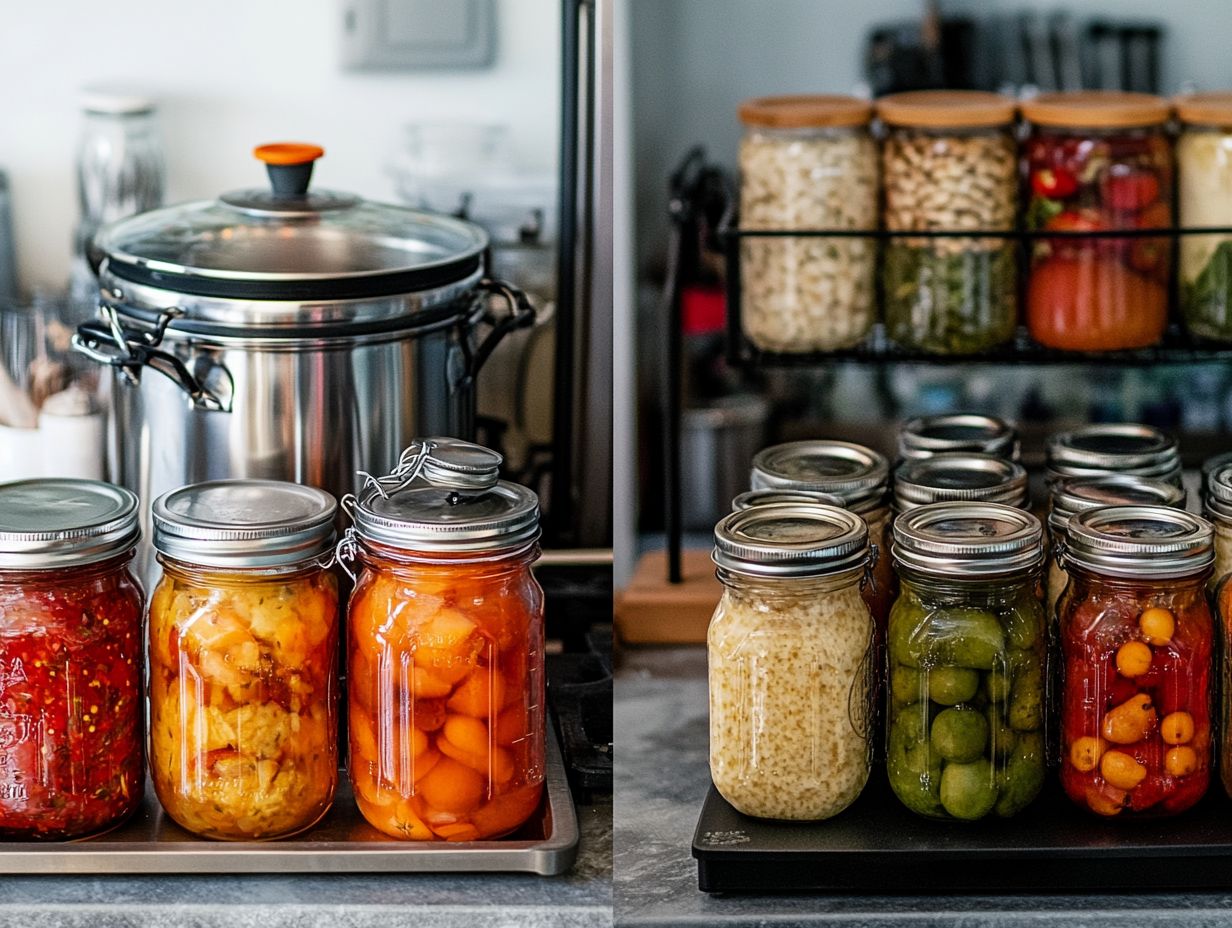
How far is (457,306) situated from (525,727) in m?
0.29

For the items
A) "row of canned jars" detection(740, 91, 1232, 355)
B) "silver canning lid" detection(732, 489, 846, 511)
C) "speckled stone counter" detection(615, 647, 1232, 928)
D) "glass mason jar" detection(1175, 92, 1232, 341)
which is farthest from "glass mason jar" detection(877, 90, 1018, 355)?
"speckled stone counter" detection(615, 647, 1232, 928)

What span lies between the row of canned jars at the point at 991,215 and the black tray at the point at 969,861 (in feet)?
1.42

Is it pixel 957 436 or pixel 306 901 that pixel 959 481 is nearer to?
pixel 957 436


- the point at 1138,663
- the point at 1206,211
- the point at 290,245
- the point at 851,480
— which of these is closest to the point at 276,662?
the point at 290,245

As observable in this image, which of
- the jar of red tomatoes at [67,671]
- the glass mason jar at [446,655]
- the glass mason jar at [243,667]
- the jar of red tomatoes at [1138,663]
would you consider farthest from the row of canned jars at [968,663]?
the jar of red tomatoes at [67,671]

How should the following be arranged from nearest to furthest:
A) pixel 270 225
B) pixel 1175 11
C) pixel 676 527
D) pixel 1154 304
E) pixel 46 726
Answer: pixel 46 726 → pixel 270 225 → pixel 1154 304 → pixel 676 527 → pixel 1175 11

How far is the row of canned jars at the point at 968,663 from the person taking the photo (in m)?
0.93

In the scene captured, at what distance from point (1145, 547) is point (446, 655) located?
0.39 metres

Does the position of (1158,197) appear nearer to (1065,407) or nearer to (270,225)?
(270,225)

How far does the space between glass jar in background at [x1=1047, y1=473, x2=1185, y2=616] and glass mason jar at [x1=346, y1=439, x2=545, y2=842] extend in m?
0.33

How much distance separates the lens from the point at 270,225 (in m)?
1.08

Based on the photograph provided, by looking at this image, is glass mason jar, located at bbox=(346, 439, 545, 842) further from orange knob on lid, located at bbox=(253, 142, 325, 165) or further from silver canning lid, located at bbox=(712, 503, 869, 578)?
orange knob on lid, located at bbox=(253, 142, 325, 165)

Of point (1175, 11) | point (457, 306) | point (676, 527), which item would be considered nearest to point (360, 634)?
point (457, 306)

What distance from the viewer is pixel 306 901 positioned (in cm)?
92
